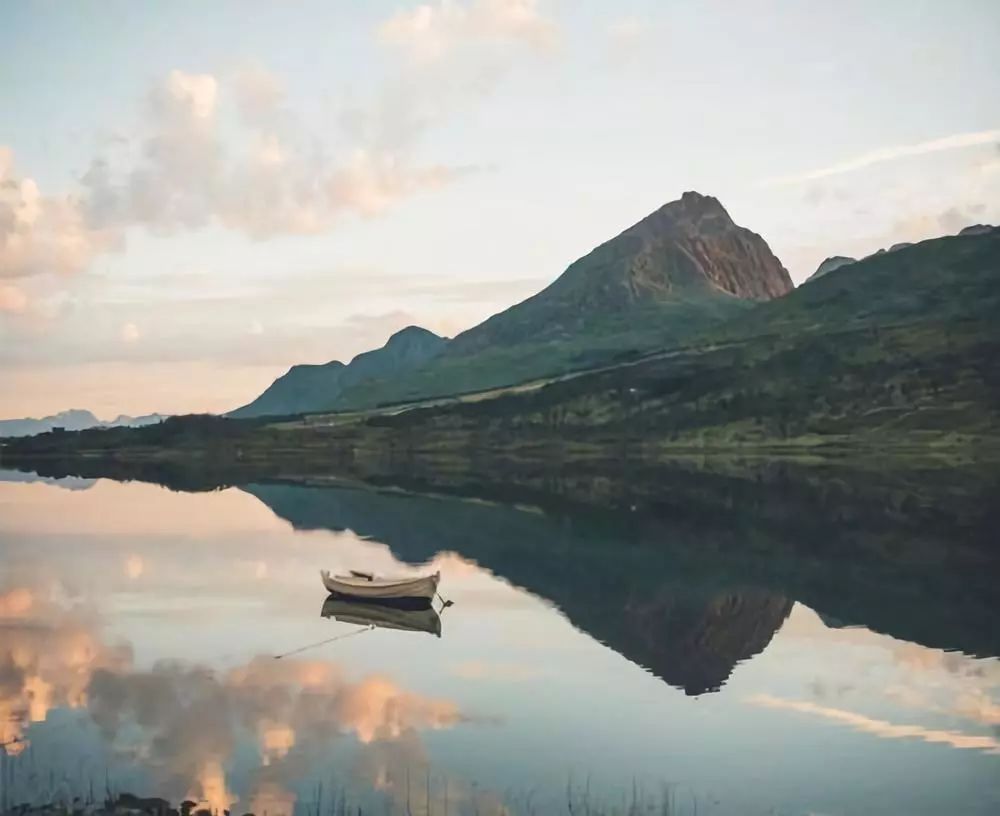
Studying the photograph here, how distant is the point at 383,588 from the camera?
184 feet

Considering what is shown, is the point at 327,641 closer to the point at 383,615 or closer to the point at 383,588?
the point at 383,615

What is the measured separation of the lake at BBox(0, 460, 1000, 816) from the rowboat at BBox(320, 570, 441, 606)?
150 cm

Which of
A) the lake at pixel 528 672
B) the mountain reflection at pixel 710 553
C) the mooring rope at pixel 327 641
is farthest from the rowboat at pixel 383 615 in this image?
the mountain reflection at pixel 710 553

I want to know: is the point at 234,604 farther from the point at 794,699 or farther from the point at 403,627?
the point at 794,699

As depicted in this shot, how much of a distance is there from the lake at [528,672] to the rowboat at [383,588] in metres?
1.50

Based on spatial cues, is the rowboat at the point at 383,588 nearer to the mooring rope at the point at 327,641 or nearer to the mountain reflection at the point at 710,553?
the mooring rope at the point at 327,641

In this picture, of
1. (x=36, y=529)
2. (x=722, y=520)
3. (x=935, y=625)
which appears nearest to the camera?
(x=935, y=625)

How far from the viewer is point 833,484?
461 feet

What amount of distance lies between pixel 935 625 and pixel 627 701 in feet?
68.7

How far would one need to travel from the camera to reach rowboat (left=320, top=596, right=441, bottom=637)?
52.8 m

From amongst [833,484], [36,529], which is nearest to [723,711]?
[36,529]

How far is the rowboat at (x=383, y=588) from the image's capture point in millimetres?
55219

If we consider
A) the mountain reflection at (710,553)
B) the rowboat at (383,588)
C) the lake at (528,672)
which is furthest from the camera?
the rowboat at (383,588)

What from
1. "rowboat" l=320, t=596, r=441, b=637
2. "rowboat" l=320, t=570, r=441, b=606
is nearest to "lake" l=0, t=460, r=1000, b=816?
"rowboat" l=320, t=596, r=441, b=637
